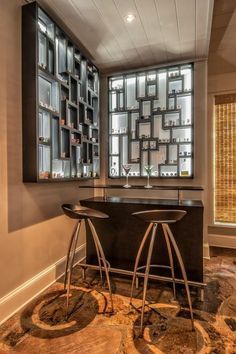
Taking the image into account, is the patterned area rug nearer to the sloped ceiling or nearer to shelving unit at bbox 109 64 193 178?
shelving unit at bbox 109 64 193 178

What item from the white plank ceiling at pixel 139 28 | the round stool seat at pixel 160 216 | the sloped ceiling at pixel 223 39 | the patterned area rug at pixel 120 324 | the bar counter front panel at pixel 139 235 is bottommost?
the patterned area rug at pixel 120 324

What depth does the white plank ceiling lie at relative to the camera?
2.24m

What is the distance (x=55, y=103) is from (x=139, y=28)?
4.10 ft

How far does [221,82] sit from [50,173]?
10.6 ft

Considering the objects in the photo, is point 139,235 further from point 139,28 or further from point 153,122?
point 139,28

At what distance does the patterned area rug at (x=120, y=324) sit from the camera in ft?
5.65

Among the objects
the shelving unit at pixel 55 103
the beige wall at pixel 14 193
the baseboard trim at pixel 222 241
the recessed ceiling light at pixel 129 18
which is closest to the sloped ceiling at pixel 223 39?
the recessed ceiling light at pixel 129 18

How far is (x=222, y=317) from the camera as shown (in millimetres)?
2059

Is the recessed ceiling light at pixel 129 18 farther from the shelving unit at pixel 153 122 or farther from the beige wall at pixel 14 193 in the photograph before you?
the shelving unit at pixel 153 122

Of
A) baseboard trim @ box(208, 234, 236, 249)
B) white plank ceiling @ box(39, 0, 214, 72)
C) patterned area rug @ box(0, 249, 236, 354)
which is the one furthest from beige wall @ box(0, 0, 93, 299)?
baseboard trim @ box(208, 234, 236, 249)

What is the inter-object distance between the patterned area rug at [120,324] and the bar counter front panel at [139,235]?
28 centimetres

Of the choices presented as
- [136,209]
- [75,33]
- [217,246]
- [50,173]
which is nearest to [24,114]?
[50,173]

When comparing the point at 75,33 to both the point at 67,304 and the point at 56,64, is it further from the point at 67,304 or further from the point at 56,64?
the point at 67,304

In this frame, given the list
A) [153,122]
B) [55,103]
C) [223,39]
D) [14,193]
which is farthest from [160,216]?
[223,39]
